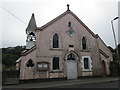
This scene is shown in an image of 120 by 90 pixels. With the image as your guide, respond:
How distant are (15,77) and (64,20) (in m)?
10.4

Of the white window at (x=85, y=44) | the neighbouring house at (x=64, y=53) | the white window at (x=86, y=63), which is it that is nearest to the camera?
the neighbouring house at (x=64, y=53)

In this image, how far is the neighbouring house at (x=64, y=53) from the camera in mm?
17859

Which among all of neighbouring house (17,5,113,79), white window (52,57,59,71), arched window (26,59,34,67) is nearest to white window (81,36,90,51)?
neighbouring house (17,5,113,79)

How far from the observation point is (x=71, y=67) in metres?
19.2

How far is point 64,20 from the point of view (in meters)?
20.6

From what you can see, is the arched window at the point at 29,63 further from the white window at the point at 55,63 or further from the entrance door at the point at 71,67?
the entrance door at the point at 71,67

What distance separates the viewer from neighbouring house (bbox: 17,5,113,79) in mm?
17859

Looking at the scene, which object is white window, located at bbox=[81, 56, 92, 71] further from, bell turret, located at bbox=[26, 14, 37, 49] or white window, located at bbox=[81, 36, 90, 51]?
bell turret, located at bbox=[26, 14, 37, 49]

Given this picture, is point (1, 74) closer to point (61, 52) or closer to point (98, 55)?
point (61, 52)

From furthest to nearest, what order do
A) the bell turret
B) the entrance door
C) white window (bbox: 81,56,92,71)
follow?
the bell turret, white window (bbox: 81,56,92,71), the entrance door

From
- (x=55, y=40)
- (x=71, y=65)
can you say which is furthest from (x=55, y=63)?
(x=55, y=40)

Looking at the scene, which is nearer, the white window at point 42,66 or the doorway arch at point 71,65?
the white window at point 42,66

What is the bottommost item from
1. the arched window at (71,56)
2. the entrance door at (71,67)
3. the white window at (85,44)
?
the entrance door at (71,67)

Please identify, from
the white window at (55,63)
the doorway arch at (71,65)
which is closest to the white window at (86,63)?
the doorway arch at (71,65)
